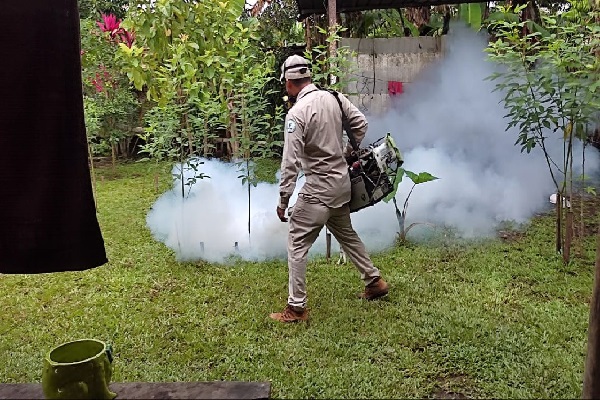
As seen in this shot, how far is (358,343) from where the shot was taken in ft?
12.6

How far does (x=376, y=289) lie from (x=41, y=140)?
117 inches

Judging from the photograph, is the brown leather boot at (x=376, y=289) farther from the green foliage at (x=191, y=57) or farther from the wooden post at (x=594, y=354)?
the wooden post at (x=594, y=354)

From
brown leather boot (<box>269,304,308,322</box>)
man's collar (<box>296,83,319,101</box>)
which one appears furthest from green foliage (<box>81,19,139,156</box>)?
brown leather boot (<box>269,304,308,322</box>)

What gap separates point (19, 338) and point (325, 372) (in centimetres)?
236

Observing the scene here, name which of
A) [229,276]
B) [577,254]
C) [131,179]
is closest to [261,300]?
[229,276]

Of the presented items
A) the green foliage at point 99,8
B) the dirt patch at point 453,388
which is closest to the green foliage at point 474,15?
the green foliage at point 99,8

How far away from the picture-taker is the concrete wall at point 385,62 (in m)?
8.22

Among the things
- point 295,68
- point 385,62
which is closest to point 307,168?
point 295,68

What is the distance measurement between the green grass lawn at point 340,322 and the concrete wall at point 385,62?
10.1ft

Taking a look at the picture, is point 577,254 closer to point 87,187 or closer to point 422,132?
point 422,132

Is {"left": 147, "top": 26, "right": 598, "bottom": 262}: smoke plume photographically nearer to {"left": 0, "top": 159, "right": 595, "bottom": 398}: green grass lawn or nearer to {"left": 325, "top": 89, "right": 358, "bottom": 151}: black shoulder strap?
{"left": 0, "top": 159, "right": 595, "bottom": 398}: green grass lawn

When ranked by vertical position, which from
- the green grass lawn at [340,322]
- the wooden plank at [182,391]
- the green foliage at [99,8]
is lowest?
the green grass lawn at [340,322]

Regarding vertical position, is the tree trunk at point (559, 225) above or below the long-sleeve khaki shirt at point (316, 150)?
below

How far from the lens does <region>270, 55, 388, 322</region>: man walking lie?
4.15 m
